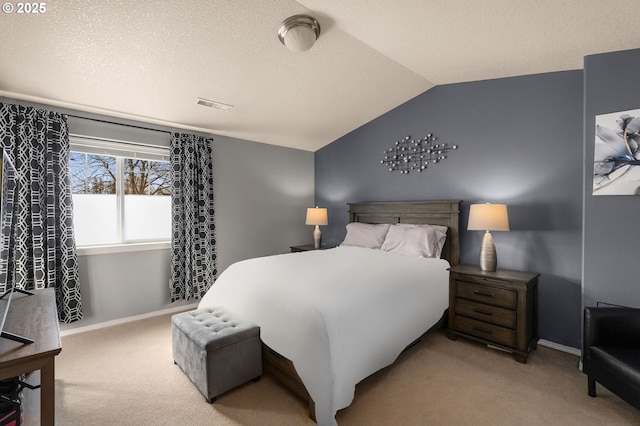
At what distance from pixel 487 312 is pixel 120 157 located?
4.17 metres

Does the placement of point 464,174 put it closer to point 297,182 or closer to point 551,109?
point 551,109

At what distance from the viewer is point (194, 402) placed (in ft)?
6.33

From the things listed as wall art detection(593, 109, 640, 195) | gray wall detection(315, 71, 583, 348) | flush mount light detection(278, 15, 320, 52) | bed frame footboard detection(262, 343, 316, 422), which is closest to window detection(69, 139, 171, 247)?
flush mount light detection(278, 15, 320, 52)

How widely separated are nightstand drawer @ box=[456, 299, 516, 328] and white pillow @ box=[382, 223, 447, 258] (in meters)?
0.59

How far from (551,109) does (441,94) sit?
1132mm

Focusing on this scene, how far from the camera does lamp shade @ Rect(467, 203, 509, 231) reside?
2.60 meters

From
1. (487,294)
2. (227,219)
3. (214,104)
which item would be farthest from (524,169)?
(227,219)

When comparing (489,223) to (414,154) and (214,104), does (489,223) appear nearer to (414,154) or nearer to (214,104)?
(414,154)

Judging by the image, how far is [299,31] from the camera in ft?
7.16

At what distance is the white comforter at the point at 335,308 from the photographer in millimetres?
1698

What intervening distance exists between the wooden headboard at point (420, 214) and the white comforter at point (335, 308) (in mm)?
411

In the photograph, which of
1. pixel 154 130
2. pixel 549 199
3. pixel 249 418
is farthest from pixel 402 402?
pixel 154 130

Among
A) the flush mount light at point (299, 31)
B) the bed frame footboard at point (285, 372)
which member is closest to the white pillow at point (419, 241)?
the bed frame footboard at point (285, 372)

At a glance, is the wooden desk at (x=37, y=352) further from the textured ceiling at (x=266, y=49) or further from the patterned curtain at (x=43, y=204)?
the textured ceiling at (x=266, y=49)
